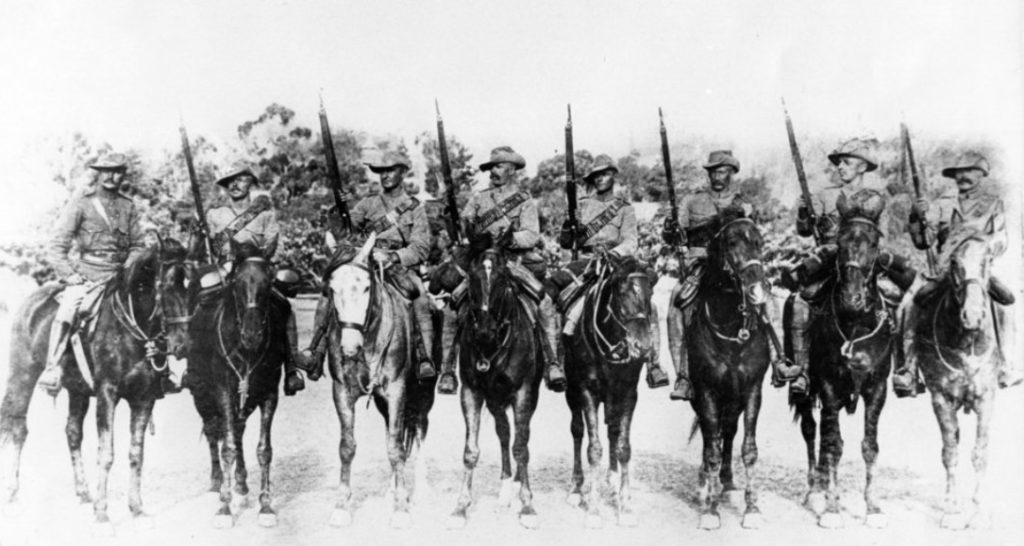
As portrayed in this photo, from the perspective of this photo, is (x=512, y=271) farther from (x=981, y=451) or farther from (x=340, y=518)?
(x=981, y=451)

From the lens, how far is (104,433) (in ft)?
27.2

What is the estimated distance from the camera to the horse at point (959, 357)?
8273mm

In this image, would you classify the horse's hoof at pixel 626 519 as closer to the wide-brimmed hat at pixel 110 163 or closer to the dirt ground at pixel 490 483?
the dirt ground at pixel 490 483

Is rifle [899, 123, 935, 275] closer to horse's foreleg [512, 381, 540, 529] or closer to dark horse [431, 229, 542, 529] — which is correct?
dark horse [431, 229, 542, 529]

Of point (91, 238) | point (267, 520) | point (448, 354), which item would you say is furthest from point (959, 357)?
point (91, 238)

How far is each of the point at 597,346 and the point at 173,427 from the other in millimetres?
3993

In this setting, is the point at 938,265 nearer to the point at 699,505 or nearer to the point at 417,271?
the point at 699,505

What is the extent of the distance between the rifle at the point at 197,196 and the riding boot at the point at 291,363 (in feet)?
3.04

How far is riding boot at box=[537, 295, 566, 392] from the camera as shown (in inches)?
322

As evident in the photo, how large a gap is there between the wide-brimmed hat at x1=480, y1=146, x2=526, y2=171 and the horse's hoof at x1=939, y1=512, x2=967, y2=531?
16.1 feet

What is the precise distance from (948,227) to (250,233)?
6313 mm

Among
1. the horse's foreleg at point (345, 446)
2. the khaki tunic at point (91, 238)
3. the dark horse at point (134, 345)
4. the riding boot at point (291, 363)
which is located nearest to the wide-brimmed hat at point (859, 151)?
the horse's foreleg at point (345, 446)

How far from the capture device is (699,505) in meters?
8.44

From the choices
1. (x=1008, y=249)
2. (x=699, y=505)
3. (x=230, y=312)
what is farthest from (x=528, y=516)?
(x=1008, y=249)
